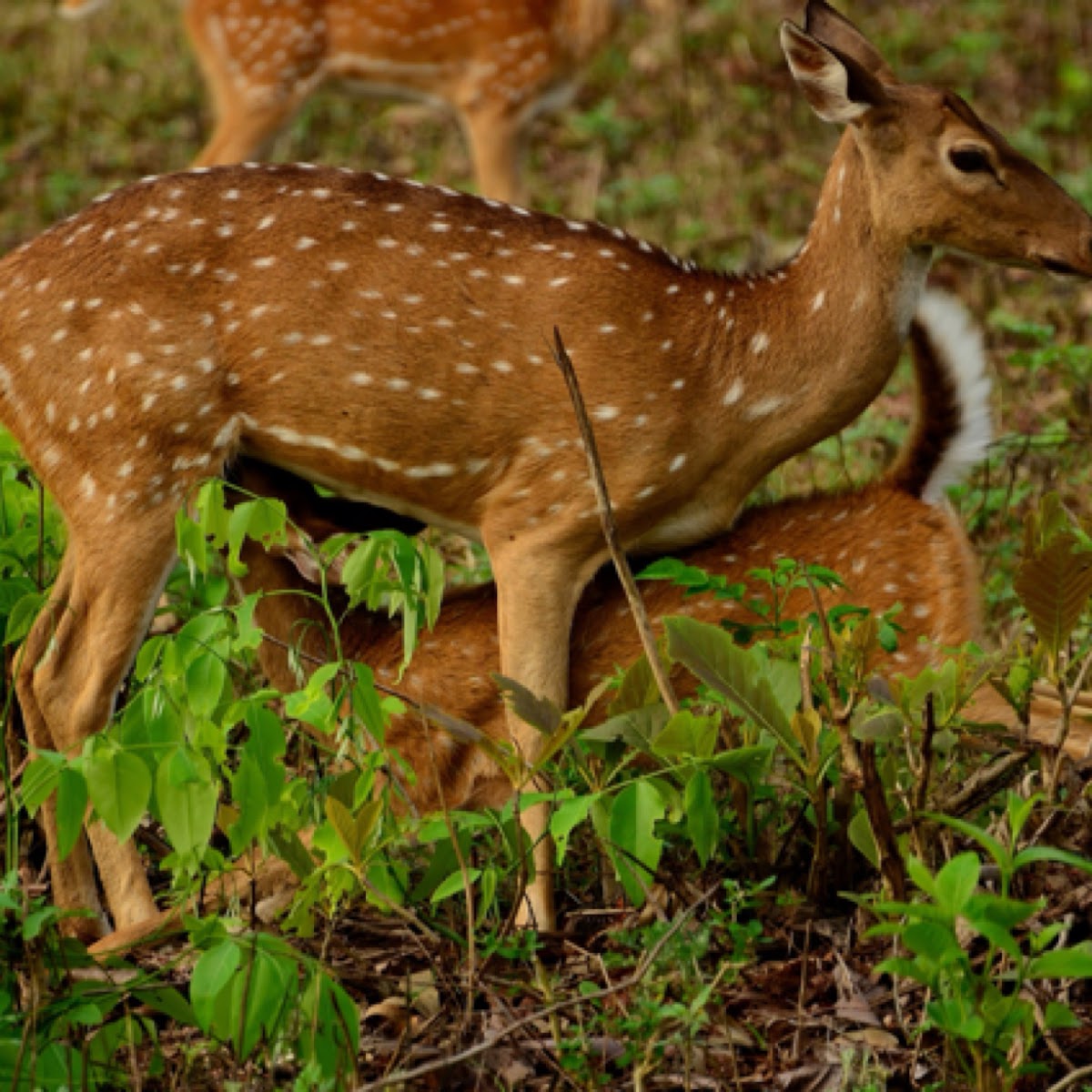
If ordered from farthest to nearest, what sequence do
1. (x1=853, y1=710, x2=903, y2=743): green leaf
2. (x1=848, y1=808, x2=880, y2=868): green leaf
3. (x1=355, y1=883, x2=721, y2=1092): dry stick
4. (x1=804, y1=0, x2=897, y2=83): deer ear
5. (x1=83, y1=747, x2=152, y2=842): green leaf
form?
(x1=804, y1=0, x2=897, y2=83): deer ear, (x1=848, y1=808, x2=880, y2=868): green leaf, (x1=853, y1=710, x2=903, y2=743): green leaf, (x1=355, y1=883, x2=721, y2=1092): dry stick, (x1=83, y1=747, x2=152, y2=842): green leaf

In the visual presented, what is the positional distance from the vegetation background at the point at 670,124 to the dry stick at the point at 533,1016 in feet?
12.4

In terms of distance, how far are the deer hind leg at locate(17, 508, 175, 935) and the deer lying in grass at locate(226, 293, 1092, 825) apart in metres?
0.37

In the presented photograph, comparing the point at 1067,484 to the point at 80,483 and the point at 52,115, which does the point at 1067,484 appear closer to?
the point at 80,483

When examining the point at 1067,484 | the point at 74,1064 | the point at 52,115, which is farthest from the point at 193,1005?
the point at 52,115

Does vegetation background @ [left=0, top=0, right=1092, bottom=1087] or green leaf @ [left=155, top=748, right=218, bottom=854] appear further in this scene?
vegetation background @ [left=0, top=0, right=1092, bottom=1087]

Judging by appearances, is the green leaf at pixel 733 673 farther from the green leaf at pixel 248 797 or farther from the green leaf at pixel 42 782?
the green leaf at pixel 42 782

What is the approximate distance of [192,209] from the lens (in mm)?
4875

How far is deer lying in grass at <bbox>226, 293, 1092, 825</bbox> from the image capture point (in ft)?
16.3

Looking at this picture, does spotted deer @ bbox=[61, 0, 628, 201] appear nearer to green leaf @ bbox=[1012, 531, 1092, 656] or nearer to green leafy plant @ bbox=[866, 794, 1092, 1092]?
green leaf @ bbox=[1012, 531, 1092, 656]

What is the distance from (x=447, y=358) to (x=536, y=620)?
2.11 feet

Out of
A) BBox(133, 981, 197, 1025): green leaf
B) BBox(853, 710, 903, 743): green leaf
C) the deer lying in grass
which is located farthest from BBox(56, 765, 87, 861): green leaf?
the deer lying in grass

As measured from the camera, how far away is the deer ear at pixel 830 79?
15.3 feet

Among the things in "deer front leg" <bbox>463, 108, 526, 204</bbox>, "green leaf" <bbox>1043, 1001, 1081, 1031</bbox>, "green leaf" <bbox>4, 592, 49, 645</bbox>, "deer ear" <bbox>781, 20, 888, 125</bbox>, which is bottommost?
"deer front leg" <bbox>463, 108, 526, 204</bbox>

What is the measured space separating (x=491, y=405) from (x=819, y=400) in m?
0.79
